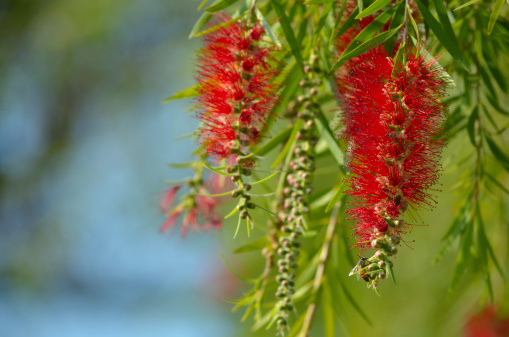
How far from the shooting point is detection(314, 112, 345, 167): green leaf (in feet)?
2.59

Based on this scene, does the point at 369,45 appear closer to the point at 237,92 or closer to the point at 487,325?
the point at 237,92

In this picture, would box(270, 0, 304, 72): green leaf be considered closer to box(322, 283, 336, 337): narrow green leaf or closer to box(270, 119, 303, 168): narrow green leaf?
box(270, 119, 303, 168): narrow green leaf

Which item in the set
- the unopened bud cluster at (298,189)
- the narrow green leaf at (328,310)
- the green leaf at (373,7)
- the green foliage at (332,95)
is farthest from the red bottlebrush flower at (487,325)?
the green leaf at (373,7)

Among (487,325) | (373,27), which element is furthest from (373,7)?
(487,325)

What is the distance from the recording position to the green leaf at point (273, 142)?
0.84 metres

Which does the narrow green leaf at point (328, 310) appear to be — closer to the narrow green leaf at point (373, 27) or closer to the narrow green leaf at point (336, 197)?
the narrow green leaf at point (336, 197)

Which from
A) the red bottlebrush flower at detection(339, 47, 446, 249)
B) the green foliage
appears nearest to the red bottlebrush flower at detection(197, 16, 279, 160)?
the green foliage

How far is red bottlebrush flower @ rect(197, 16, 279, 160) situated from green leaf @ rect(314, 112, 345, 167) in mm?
Answer: 86

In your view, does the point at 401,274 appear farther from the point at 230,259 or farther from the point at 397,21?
the point at 397,21

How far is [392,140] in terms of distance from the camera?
0.62 meters

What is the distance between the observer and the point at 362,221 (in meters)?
0.67

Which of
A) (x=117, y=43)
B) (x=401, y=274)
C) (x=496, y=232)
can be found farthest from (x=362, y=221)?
(x=117, y=43)

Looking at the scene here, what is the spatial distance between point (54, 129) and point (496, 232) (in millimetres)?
3761

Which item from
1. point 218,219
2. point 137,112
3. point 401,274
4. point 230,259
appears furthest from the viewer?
point 137,112
